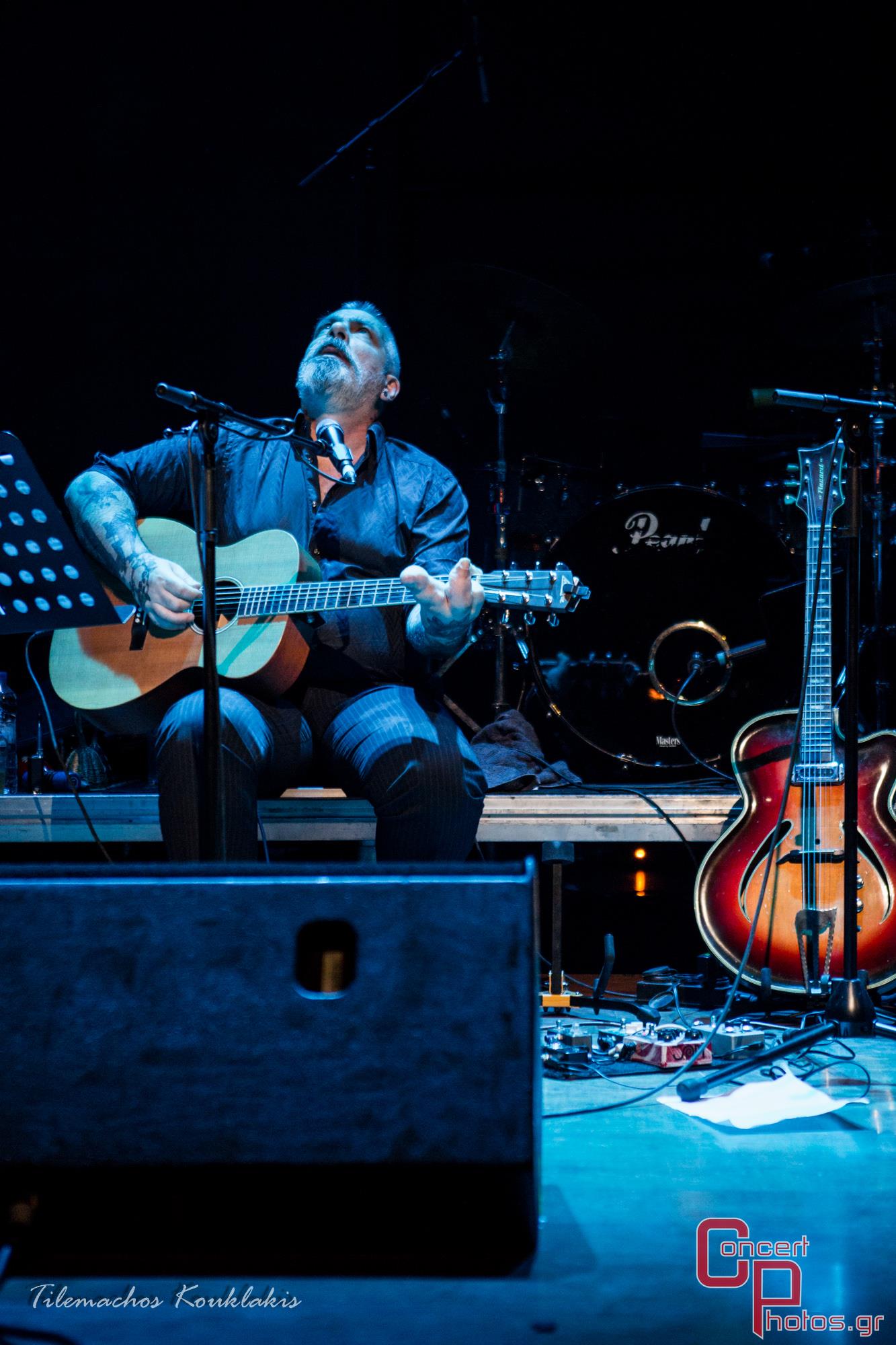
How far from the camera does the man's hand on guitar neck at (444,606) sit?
256 centimetres

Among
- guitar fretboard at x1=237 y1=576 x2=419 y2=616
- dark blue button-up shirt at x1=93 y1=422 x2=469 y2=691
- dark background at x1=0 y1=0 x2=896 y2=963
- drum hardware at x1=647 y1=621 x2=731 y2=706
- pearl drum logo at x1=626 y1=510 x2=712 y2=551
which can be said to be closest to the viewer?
guitar fretboard at x1=237 y1=576 x2=419 y2=616

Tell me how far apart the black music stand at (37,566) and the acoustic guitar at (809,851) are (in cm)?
172

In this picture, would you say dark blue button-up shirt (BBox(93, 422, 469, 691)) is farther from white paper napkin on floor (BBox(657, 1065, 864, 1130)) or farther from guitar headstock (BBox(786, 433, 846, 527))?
white paper napkin on floor (BBox(657, 1065, 864, 1130))

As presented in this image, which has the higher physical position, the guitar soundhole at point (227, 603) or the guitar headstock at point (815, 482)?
the guitar headstock at point (815, 482)

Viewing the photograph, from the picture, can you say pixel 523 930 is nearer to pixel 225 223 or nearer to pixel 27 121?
pixel 225 223

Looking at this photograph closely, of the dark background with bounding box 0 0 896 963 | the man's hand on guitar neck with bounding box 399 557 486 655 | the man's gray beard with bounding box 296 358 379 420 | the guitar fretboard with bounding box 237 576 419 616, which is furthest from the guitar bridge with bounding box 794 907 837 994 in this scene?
the dark background with bounding box 0 0 896 963

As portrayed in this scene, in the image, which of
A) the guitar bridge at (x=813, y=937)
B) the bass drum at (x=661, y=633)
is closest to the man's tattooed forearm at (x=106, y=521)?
the guitar bridge at (x=813, y=937)

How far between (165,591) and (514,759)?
1527mm

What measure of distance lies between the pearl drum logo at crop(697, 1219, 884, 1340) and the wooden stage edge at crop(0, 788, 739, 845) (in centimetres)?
188

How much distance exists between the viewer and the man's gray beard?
3283mm

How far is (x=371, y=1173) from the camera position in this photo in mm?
1425

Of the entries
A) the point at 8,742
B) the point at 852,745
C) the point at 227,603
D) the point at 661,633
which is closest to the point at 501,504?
the point at 661,633

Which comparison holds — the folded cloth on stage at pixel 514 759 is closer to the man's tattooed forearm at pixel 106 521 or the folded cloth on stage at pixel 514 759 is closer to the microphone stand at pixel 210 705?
the man's tattooed forearm at pixel 106 521

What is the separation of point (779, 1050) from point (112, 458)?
2195 millimetres
